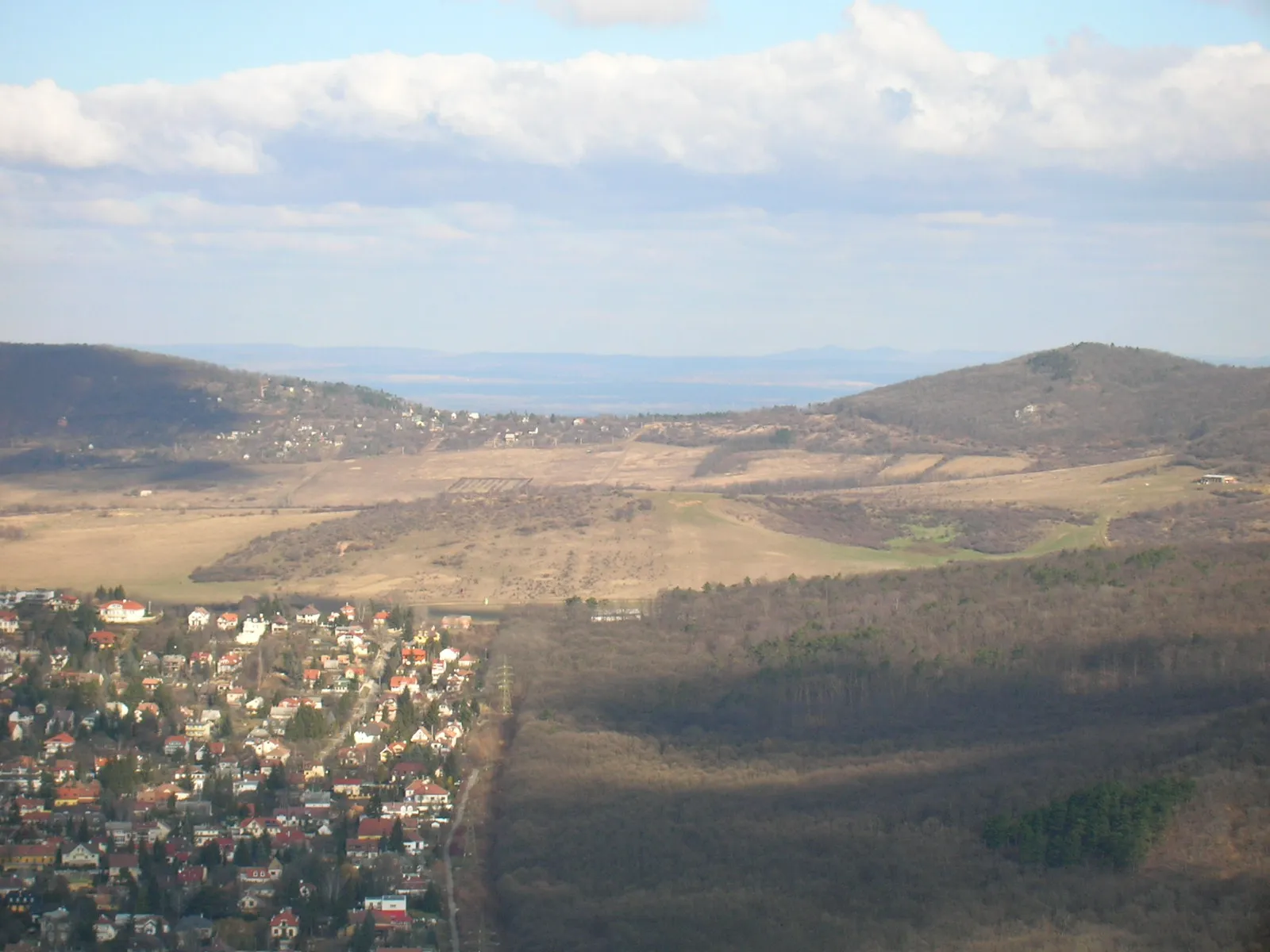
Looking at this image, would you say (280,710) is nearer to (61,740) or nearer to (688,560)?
(61,740)

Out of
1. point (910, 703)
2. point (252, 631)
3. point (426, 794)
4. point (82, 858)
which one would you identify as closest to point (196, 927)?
point (82, 858)

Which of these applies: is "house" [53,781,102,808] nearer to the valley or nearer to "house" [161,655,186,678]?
the valley

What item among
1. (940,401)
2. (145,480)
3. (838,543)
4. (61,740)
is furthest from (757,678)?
(940,401)

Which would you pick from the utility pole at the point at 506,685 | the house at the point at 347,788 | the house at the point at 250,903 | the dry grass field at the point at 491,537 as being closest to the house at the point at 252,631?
the dry grass field at the point at 491,537

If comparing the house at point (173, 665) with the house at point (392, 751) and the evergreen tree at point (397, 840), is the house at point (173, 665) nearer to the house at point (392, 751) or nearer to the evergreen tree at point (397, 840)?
the house at point (392, 751)

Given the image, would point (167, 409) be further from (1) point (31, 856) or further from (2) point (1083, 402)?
(1) point (31, 856)
